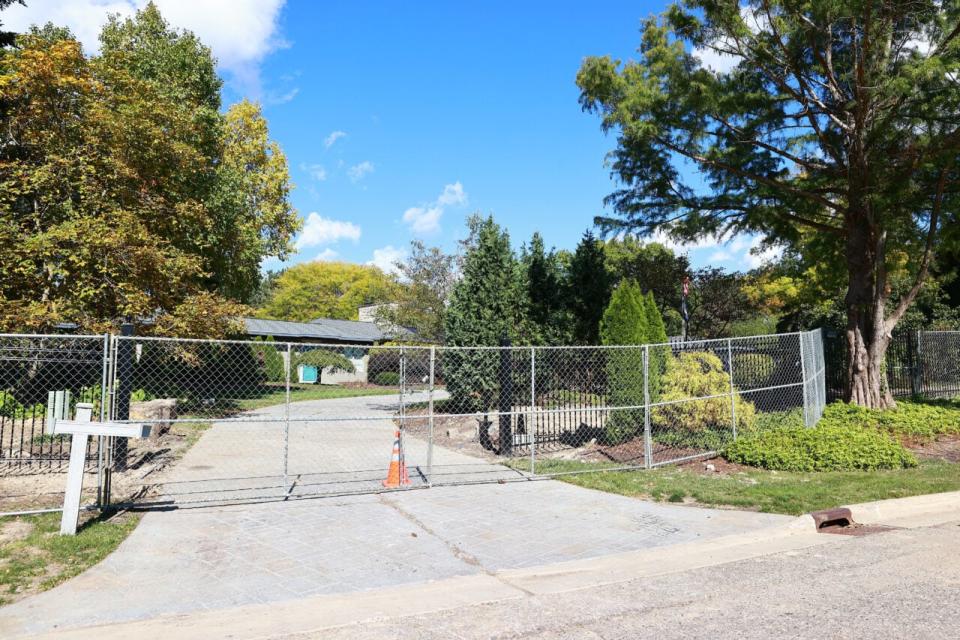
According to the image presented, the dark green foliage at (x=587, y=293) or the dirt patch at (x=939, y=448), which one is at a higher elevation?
the dark green foliage at (x=587, y=293)

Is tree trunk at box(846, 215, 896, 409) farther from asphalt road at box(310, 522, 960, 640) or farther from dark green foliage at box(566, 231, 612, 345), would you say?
asphalt road at box(310, 522, 960, 640)

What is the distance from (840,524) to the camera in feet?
22.4

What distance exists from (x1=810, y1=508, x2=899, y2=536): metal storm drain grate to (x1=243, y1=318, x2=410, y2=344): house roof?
27.0m

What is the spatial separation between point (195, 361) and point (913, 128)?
16.7 meters

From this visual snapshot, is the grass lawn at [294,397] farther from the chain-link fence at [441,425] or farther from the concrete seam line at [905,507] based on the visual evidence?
the concrete seam line at [905,507]

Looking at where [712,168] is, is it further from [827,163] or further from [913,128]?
[913,128]

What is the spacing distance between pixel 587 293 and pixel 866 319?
20.8ft

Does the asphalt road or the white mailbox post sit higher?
the white mailbox post

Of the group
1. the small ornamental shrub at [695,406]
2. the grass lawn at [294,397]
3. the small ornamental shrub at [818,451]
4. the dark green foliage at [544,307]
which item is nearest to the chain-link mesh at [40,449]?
the grass lawn at [294,397]

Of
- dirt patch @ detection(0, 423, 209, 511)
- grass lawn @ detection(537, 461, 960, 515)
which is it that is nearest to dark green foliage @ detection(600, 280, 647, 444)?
grass lawn @ detection(537, 461, 960, 515)

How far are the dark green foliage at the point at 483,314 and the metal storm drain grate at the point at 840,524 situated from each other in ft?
32.1

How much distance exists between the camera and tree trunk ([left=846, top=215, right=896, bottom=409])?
13469mm

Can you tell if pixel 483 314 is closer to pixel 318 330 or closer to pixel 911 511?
pixel 911 511

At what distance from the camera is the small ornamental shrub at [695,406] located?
11148 mm
